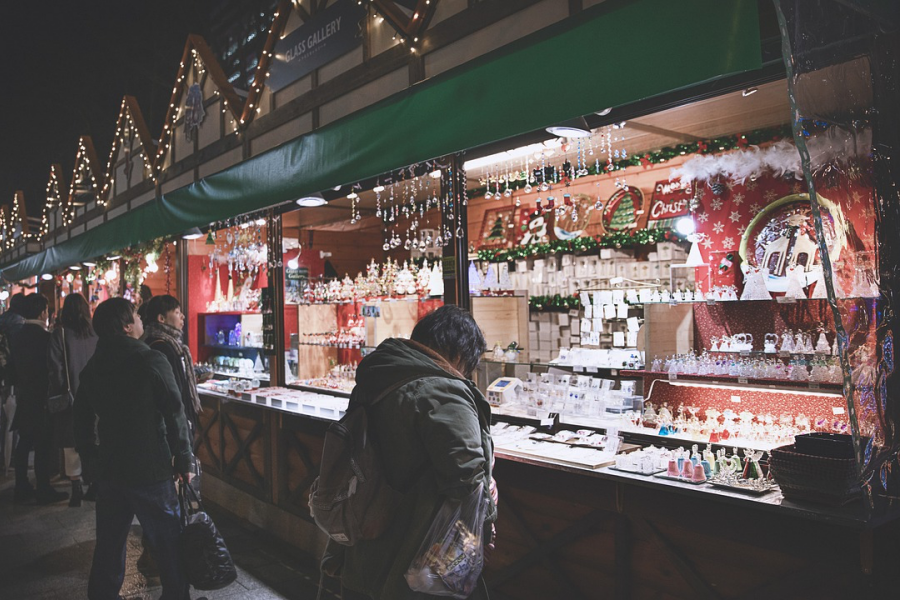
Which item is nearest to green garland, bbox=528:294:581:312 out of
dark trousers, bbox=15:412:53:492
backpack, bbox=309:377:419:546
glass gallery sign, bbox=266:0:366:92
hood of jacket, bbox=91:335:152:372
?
glass gallery sign, bbox=266:0:366:92

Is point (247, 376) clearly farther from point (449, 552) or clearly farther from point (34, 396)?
point (449, 552)

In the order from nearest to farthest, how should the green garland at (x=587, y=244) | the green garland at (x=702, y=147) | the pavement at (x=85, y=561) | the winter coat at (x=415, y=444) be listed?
the winter coat at (x=415, y=444)
the pavement at (x=85, y=561)
the green garland at (x=702, y=147)
the green garland at (x=587, y=244)

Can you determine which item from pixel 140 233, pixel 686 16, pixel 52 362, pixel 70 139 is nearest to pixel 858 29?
pixel 686 16

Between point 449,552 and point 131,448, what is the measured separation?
2.28 meters

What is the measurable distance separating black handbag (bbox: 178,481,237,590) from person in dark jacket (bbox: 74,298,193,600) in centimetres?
8

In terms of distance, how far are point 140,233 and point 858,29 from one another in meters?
7.60

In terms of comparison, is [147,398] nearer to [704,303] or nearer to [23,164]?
[704,303]

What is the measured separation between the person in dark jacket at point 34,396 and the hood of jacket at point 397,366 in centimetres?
565

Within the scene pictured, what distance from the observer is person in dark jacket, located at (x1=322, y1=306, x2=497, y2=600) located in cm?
219

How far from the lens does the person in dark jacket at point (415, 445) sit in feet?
7.20

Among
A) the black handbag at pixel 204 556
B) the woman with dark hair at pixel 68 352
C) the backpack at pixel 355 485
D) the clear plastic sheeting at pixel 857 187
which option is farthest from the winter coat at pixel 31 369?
the clear plastic sheeting at pixel 857 187

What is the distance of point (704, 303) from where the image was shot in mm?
4945

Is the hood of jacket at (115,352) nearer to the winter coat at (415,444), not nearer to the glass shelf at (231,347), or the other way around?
the winter coat at (415,444)

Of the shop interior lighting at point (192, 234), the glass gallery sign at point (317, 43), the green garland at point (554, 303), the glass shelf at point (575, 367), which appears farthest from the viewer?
the shop interior lighting at point (192, 234)
